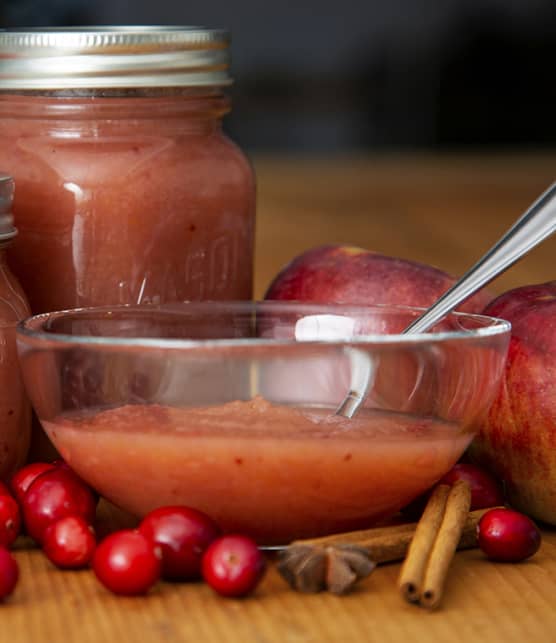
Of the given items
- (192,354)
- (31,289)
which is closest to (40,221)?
(31,289)

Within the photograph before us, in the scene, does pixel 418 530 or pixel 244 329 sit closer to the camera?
pixel 418 530

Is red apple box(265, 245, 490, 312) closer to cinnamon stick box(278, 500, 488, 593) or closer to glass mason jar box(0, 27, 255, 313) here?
glass mason jar box(0, 27, 255, 313)

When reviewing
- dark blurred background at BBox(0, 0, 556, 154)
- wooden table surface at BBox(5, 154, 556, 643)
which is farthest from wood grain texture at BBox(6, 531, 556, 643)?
dark blurred background at BBox(0, 0, 556, 154)

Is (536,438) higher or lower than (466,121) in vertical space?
higher

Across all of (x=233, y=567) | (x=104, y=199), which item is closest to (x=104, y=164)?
(x=104, y=199)

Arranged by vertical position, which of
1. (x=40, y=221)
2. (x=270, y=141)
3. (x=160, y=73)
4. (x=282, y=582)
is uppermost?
(x=160, y=73)

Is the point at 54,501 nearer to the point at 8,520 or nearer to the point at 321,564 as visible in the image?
the point at 8,520

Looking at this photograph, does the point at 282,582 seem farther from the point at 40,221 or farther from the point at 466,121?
the point at 466,121
